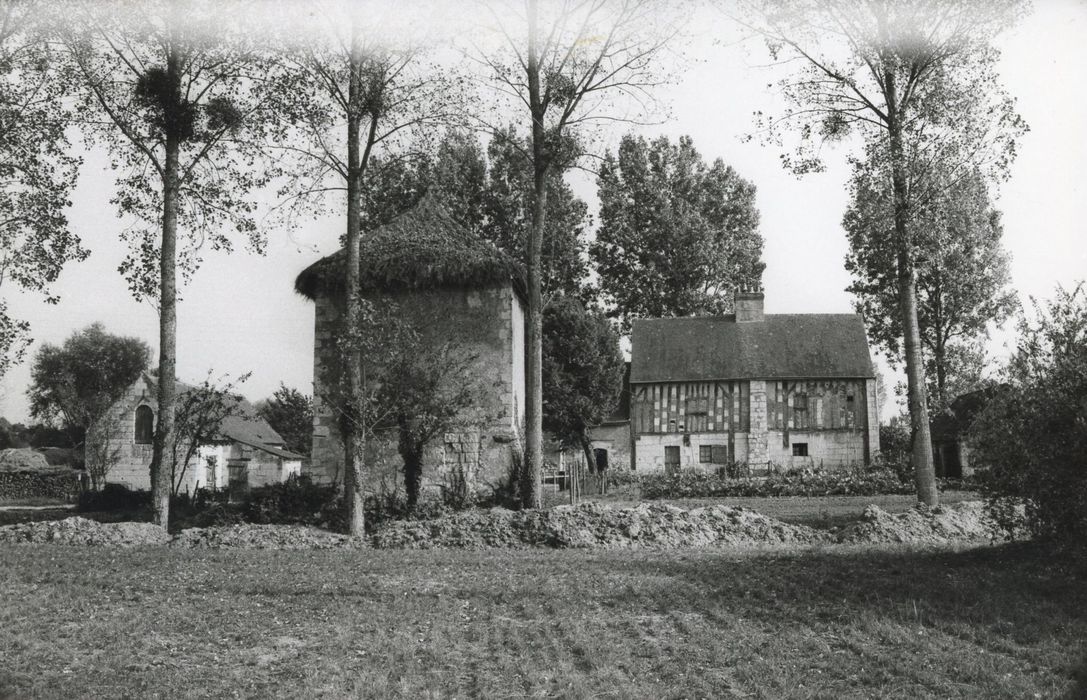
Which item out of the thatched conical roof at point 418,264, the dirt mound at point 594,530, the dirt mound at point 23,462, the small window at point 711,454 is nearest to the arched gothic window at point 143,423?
the dirt mound at point 23,462

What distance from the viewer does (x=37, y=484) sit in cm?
3484

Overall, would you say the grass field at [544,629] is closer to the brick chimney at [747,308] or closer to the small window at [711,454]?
Result: the small window at [711,454]

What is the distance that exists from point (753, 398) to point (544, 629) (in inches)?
1125

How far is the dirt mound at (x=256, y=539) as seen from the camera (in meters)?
12.8

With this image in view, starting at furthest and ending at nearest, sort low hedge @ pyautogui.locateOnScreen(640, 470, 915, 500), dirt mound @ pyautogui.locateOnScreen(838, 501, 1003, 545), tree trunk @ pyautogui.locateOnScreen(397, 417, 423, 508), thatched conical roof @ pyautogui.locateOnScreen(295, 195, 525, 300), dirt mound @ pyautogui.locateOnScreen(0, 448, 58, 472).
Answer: dirt mound @ pyautogui.locateOnScreen(0, 448, 58, 472)
low hedge @ pyautogui.locateOnScreen(640, 470, 915, 500)
thatched conical roof @ pyautogui.locateOnScreen(295, 195, 525, 300)
tree trunk @ pyautogui.locateOnScreen(397, 417, 423, 508)
dirt mound @ pyautogui.locateOnScreen(838, 501, 1003, 545)

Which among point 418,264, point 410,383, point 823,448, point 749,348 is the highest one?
point 749,348

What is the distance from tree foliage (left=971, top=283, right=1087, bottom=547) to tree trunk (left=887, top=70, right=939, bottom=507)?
5226mm

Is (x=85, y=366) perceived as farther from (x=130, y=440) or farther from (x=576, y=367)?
(x=576, y=367)

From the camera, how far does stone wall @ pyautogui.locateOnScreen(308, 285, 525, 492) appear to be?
17.6 metres

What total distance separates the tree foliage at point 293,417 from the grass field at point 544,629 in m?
32.4

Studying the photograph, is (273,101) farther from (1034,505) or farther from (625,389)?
(625,389)

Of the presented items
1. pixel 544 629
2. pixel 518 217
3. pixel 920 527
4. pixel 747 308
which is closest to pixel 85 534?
pixel 544 629

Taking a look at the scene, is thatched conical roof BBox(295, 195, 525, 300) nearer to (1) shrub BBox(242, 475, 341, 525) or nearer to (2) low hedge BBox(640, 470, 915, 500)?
(1) shrub BBox(242, 475, 341, 525)

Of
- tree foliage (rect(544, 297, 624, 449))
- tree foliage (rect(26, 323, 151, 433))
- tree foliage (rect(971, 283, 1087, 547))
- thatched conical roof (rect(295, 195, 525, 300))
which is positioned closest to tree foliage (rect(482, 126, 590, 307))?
tree foliage (rect(544, 297, 624, 449))
